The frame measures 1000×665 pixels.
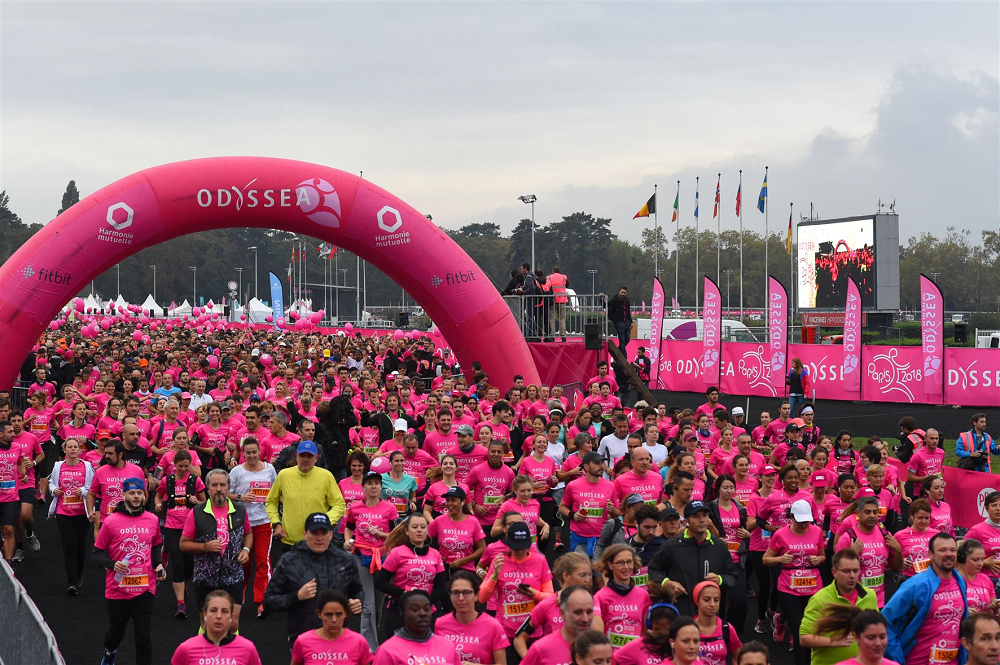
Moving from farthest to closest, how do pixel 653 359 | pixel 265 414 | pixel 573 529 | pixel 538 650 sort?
pixel 653 359, pixel 265 414, pixel 573 529, pixel 538 650

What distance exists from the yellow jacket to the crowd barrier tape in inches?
715

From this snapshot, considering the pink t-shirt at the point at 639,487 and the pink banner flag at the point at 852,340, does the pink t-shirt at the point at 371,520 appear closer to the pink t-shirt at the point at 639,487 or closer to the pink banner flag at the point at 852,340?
the pink t-shirt at the point at 639,487

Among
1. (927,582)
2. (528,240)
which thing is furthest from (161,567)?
(528,240)

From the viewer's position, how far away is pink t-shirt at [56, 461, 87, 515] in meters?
10.5

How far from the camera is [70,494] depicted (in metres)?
10.5

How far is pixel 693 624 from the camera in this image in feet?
17.8

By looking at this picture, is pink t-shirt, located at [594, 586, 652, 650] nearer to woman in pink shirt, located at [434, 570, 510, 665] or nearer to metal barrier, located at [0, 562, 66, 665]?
woman in pink shirt, located at [434, 570, 510, 665]

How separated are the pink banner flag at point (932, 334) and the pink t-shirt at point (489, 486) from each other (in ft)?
53.2

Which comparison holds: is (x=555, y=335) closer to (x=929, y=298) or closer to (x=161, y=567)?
(x=929, y=298)

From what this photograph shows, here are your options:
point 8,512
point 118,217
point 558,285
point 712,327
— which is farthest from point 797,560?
point 712,327

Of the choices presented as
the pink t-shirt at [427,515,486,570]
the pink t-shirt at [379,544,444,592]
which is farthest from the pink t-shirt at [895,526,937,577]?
the pink t-shirt at [379,544,444,592]

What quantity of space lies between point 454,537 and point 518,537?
130 centimetres

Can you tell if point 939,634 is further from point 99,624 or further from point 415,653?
point 99,624

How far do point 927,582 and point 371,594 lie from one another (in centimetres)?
422
